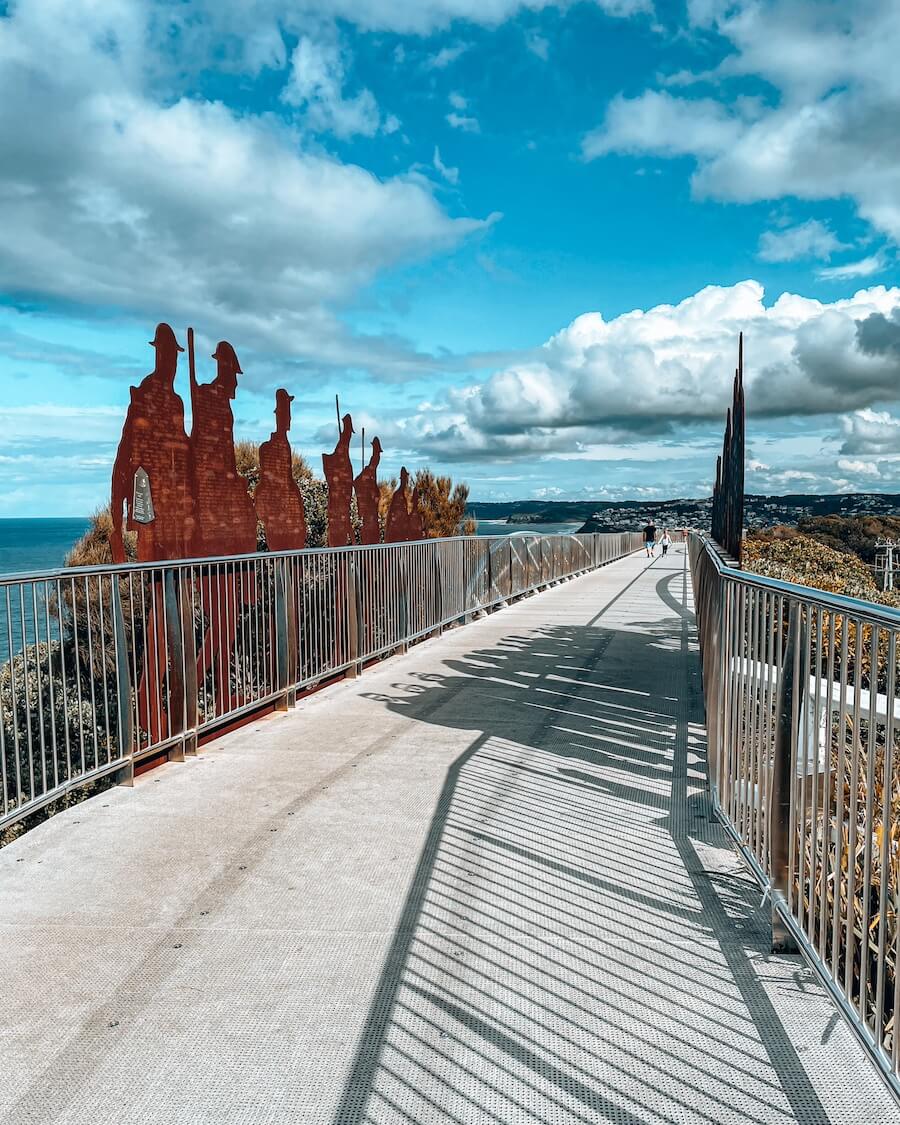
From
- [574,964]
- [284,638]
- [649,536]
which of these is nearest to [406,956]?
[574,964]

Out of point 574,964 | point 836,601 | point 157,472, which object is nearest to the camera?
point 836,601

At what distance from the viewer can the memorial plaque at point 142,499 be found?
23.3 feet

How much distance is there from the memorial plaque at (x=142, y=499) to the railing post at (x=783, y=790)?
17.6 feet

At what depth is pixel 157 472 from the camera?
734 cm

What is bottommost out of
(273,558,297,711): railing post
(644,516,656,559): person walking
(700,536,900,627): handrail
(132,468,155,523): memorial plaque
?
(644,516,656,559): person walking

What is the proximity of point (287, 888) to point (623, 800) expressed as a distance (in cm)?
193

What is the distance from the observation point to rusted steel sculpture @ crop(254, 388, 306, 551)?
946cm

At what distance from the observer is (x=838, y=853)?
252cm

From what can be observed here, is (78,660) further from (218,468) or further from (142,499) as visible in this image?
(218,468)

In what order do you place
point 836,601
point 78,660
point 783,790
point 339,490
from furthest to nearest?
1. point 339,490
2. point 78,660
3. point 783,790
4. point 836,601

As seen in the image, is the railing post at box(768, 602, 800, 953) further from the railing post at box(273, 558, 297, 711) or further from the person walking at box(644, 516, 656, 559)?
the person walking at box(644, 516, 656, 559)

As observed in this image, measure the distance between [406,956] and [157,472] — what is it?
5.24m

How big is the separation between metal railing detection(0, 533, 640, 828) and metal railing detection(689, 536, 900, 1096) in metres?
2.92

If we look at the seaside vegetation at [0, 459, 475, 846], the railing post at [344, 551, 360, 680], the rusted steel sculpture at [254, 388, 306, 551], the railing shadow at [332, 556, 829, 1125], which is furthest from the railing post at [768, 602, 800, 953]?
the rusted steel sculpture at [254, 388, 306, 551]
